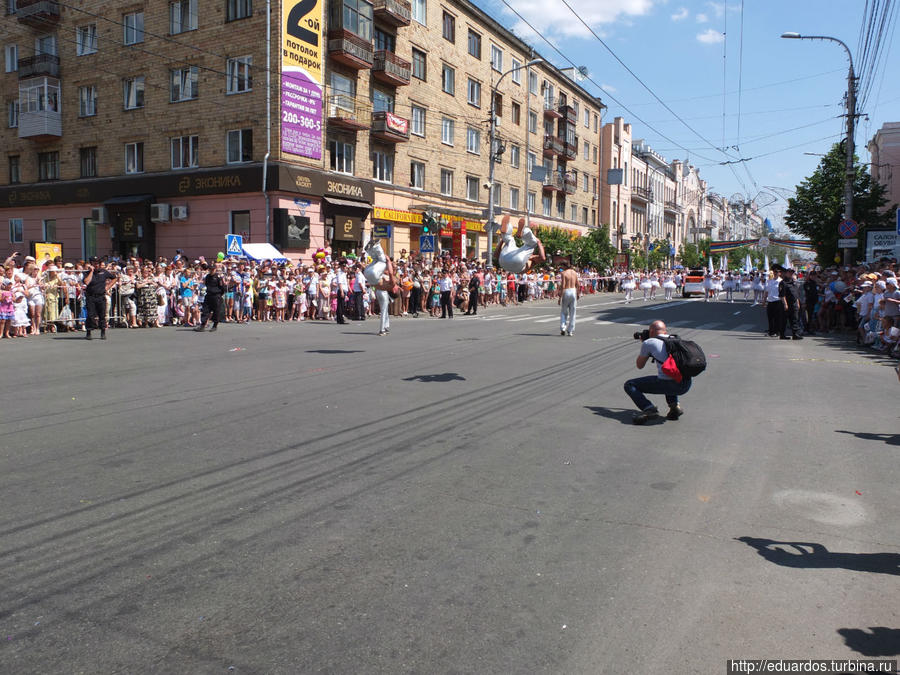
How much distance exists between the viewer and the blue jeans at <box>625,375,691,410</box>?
7.93 metres

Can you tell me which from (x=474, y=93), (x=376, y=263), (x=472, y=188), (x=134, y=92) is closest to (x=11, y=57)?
(x=134, y=92)

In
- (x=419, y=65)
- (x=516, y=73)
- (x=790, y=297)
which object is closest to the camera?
(x=790, y=297)

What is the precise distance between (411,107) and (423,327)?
21205 millimetres

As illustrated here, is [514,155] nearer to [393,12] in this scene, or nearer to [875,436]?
[393,12]

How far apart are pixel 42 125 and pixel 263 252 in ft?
55.8

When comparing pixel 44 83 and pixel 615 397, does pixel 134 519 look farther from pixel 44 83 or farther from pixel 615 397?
pixel 44 83

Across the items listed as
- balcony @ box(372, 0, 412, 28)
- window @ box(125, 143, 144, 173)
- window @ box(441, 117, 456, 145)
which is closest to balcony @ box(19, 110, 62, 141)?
window @ box(125, 143, 144, 173)

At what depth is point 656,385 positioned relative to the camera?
8.02 m

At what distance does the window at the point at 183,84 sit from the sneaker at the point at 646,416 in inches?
1160

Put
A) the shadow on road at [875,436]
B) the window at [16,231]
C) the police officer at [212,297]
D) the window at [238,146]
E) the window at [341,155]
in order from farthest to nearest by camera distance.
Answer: the window at [16,231] → the window at [341,155] → the window at [238,146] → the police officer at [212,297] → the shadow on road at [875,436]

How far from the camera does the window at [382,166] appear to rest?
35.7 meters

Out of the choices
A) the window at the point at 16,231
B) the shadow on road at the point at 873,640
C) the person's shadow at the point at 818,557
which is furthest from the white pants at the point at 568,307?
the window at the point at 16,231

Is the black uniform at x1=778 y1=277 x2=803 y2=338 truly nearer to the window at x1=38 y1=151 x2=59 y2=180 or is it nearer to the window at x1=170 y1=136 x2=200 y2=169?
the window at x1=170 y1=136 x2=200 y2=169

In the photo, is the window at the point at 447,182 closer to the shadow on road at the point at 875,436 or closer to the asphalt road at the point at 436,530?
the asphalt road at the point at 436,530
